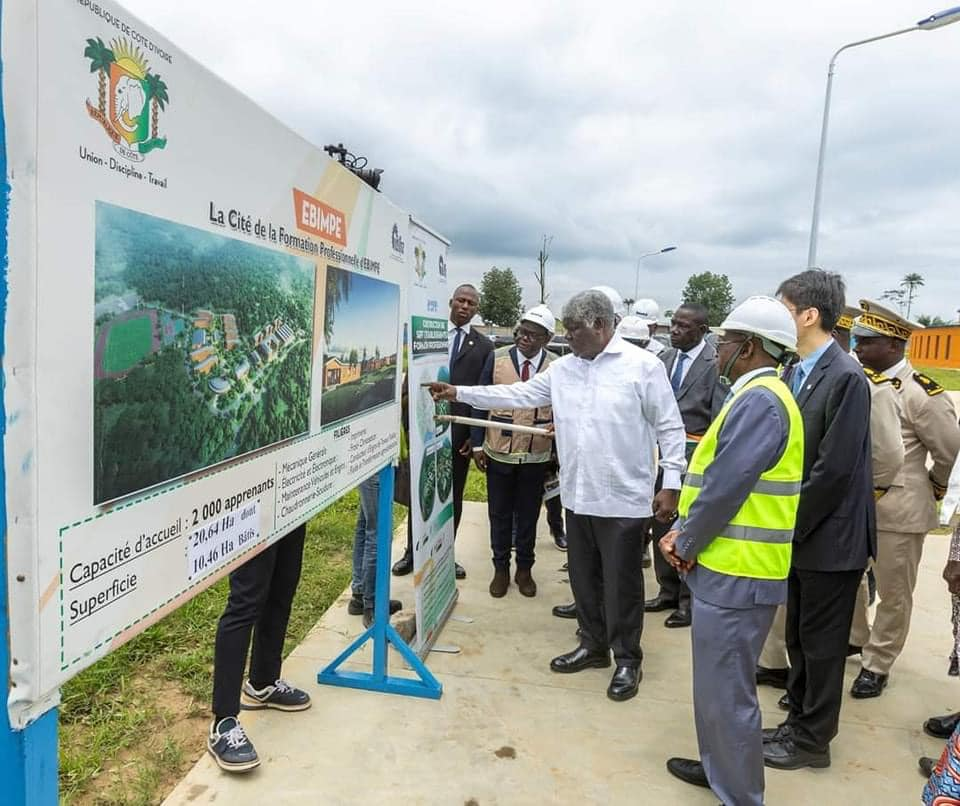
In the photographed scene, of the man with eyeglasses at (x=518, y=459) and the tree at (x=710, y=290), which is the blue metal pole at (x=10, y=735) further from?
the tree at (x=710, y=290)

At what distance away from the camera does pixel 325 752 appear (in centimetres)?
274

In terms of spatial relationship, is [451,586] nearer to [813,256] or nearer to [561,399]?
[561,399]

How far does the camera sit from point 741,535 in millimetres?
2311

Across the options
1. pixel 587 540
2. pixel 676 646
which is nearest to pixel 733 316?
pixel 587 540

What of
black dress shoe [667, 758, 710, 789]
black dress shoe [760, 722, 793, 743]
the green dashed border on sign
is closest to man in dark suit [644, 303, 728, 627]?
black dress shoe [760, 722, 793, 743]

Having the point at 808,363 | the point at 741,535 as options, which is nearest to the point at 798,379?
the point at 808,363

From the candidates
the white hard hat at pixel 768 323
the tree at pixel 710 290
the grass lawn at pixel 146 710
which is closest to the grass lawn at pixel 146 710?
the grass lawn at pixel 146 710

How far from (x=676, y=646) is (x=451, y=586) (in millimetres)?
1354

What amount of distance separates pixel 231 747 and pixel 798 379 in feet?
8.86

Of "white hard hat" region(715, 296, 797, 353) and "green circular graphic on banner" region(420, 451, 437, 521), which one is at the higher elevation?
"white hard hat" region(715, 296, 797, 353)

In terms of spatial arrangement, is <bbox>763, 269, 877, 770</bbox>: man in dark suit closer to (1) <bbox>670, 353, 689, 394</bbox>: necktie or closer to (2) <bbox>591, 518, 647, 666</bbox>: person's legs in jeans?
(2) <bbox>591, 518, 647, 666</bbox>: person's legs in jeans

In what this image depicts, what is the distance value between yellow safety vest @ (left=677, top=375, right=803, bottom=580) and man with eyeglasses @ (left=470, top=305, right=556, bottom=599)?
6.88ft

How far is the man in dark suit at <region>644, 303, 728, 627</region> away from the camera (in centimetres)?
423

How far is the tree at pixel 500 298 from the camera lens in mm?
45438
